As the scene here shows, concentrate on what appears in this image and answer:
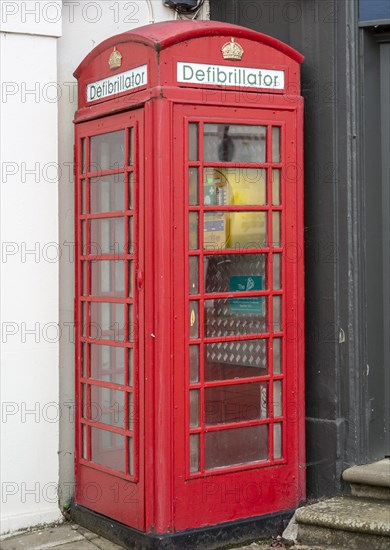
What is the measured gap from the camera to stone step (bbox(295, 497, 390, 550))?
4789mm

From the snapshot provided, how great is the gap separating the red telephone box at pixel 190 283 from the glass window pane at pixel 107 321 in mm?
13

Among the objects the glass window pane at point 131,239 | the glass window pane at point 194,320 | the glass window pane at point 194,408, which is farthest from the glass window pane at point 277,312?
the glass window pane at point 131,239

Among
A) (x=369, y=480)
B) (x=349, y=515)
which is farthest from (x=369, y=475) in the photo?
(x=349, y=515)

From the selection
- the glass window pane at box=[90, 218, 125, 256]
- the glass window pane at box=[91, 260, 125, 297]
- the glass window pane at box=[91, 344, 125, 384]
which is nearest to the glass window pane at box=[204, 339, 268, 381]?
the glass window pane at box=[91, 344, 125, 384]

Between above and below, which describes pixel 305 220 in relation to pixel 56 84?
below

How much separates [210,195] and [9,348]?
4.77ft

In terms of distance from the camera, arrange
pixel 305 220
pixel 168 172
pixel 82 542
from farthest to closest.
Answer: pixel 305 220 → pixel 82 542 → pixel 168 172

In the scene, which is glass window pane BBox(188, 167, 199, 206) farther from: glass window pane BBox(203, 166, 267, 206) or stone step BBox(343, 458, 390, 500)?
stone step BBox(343, 458, 390, 500)

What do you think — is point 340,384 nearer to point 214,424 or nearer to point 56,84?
point 214,424

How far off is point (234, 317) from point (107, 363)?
0.80m

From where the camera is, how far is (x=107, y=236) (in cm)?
514

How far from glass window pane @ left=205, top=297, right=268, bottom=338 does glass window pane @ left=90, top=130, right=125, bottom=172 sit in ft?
3.10

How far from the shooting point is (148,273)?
474cm

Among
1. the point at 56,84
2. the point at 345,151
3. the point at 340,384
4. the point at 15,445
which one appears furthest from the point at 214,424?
the point at 56,84
